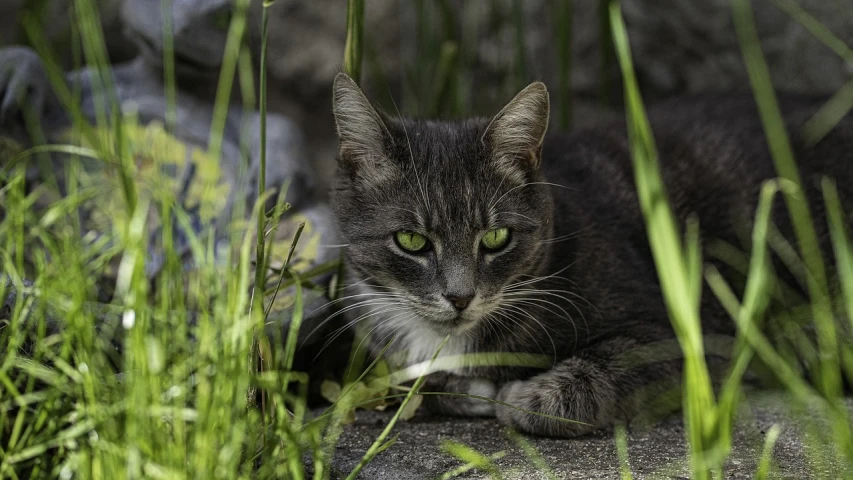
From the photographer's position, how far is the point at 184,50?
2674 mm

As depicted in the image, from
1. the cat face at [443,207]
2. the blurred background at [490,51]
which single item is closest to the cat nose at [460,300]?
the cat face at [443,207]

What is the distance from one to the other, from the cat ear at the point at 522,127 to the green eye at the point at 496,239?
19cm

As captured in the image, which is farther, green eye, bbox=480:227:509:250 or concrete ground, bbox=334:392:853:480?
green eye, bbox=480:227:509:250

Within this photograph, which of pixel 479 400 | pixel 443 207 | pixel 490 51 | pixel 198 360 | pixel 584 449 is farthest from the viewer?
pixel 490 51

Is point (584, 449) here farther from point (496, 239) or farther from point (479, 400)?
point (496, 239)

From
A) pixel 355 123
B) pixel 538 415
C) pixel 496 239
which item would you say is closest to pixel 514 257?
pixel 496 239

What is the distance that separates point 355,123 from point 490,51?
1.61 meters

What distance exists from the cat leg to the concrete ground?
0.04 metres

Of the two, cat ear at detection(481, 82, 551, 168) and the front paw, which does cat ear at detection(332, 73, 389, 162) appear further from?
the front paw

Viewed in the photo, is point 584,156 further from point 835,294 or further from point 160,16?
point 160,16

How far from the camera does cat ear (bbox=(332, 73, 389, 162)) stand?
2.03 m

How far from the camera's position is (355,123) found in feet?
6.93

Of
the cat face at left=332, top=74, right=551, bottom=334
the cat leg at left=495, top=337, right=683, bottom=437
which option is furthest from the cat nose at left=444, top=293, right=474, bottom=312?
the cat leg at left=495, top=337, right=683, bottom=437

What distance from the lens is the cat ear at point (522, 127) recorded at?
6.73ft
